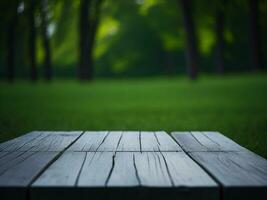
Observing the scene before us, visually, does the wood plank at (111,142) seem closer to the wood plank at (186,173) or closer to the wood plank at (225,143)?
the wood plank at (186,173)

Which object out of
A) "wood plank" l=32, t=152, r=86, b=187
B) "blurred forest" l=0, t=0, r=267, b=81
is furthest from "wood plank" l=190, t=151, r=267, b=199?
"blurred forest" l=0, t=0, r=267, b=81

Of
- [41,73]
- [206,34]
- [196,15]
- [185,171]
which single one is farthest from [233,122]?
[41,73]

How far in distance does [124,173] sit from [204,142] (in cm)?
195

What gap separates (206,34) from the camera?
135 ft

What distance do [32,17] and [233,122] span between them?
87.3 feet

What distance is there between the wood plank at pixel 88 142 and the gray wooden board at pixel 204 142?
2.92 ft

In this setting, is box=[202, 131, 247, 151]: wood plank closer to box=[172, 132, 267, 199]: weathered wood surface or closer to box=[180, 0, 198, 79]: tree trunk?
box=[172, 132, 267, 199]: weathered wood surface

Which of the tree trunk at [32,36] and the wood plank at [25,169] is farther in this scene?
the tree trunk at [32,36]

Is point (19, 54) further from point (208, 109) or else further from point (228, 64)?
point (208, 109)

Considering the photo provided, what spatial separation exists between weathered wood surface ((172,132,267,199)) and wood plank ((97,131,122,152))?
701 millimetres

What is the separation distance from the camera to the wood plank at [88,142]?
4191 mm

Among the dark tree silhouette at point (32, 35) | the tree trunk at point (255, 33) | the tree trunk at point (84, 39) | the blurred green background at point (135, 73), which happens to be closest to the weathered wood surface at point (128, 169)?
the blurred green background at point (135, 73)

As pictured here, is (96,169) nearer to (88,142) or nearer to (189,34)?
(88,142)

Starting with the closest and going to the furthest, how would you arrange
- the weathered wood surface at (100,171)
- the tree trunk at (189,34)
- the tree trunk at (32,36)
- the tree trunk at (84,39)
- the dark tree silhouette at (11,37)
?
the weathered wood surface at (100,171), the tree trunk at (189,34), the tree trunk at (84,39), the tree trunk at (32,36), the dark tree silhouette at (11,37)
